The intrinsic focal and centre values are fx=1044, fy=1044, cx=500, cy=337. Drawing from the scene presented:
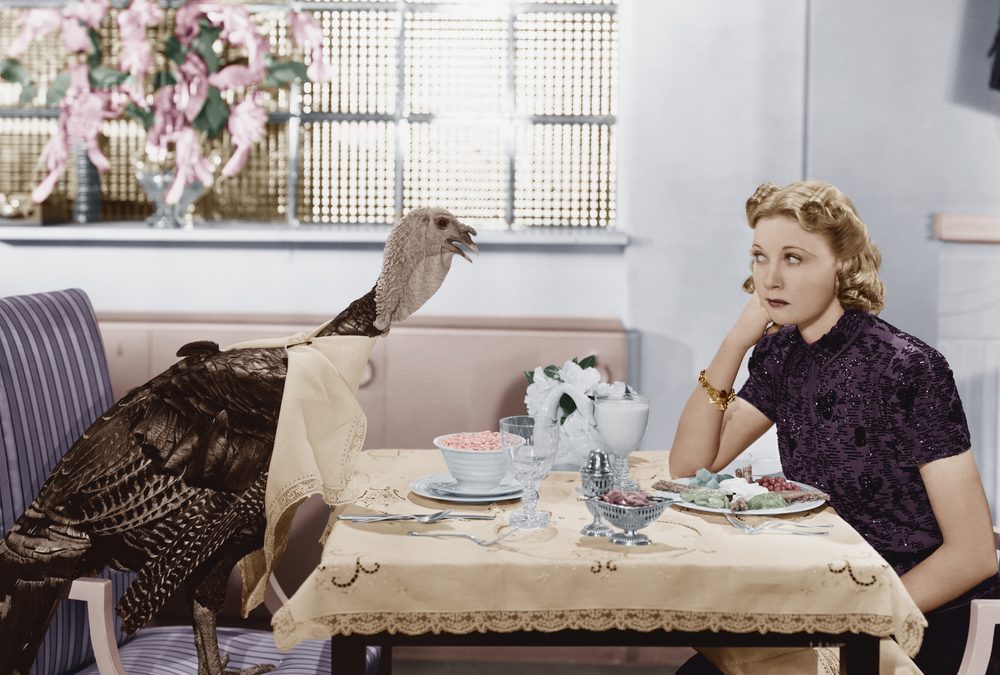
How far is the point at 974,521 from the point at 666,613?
64cm

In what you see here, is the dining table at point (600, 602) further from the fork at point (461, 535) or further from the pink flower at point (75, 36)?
the pink flower at point (75, 36)

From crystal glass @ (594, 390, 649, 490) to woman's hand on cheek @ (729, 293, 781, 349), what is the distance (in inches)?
10.6

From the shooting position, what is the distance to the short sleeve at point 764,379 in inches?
82.1

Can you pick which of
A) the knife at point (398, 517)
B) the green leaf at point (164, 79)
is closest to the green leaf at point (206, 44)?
the green leaf at point (164, 79)

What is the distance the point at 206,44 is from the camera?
303cm

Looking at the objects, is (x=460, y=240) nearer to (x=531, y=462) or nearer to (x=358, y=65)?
(x=531, y=462)

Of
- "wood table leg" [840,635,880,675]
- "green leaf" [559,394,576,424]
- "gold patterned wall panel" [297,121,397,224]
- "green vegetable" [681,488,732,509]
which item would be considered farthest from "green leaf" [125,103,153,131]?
"wood table leg" [840,635,880,675]

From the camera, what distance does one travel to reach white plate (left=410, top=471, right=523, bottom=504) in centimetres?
171

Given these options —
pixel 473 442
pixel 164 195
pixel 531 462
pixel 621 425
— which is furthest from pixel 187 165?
pixel 531 462

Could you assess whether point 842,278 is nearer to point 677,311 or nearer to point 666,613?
point 666,613

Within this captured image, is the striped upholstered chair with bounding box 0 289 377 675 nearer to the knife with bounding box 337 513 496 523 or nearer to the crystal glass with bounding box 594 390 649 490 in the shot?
the knife with bounding box 337 513 496 523

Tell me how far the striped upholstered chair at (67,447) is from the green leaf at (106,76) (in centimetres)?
111

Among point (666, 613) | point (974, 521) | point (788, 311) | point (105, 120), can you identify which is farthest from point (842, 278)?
point (105, 120)

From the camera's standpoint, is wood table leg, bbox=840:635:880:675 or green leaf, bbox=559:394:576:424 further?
green leaf, bbox=559:394:576:424
